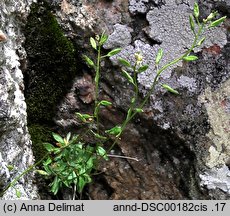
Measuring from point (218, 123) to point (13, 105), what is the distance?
0.67 m

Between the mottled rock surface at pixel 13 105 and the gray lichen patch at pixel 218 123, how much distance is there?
0.59 metres

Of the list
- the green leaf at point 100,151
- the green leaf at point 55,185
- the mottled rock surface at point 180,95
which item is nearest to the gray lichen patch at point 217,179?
the mottled rock surface at point 180,95

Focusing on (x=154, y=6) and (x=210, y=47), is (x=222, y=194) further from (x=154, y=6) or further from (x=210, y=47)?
(x=154, y=6)

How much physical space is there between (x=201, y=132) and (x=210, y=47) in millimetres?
285

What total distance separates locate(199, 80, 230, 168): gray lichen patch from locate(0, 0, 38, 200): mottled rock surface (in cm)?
59

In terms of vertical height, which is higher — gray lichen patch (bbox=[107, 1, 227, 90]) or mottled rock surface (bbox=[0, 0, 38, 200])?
gray lichen patch (bbox=[107, 1, 227, 90])

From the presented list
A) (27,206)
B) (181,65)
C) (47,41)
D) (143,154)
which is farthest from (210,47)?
(27,206)

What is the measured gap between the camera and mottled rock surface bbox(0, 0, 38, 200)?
1533 mm

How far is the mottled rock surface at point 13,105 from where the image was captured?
1533 mm

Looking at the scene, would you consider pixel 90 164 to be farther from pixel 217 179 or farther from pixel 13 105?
pixel 217 179

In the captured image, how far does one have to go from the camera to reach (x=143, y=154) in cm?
178

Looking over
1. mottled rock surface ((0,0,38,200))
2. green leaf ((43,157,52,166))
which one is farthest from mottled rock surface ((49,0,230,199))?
green leaf ((43,157,52,166))

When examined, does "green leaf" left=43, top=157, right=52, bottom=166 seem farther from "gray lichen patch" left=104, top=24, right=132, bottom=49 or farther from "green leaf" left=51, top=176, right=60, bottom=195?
"gray lichen patch" left=104, top=24, right=132, bottom=49

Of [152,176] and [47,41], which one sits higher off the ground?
[47,41]
